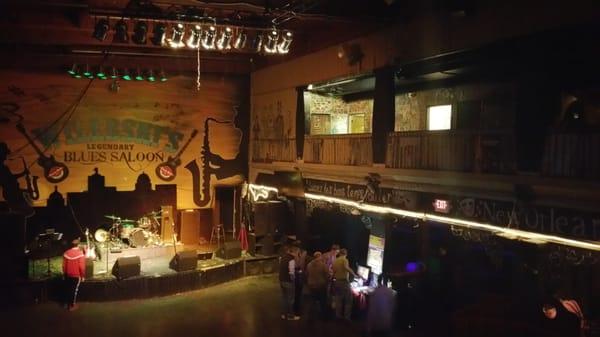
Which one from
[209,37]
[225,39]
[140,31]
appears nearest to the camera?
[140,31]

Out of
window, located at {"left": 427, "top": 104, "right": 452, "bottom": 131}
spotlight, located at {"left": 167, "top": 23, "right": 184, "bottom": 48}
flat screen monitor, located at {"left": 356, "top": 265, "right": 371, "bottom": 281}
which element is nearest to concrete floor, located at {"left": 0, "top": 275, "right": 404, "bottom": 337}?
flat screen monitor, located at {"left": 356, "top": 265, "right": 371, "bottom": 281}

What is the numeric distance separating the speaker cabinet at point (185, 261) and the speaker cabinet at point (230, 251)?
1483 millimetres

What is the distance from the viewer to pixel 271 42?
1367 centimetres

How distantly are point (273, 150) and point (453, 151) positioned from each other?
913 cm

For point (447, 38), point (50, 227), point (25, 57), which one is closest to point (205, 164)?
point (50, 227)

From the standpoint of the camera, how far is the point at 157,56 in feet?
64.1

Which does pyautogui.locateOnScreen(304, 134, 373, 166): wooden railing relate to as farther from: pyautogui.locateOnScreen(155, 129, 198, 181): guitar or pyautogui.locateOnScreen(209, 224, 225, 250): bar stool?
pyautogui.locateOnScreen(155, 129, 198, 181): guitar

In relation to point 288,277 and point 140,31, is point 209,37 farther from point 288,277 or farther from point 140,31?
point 288,277

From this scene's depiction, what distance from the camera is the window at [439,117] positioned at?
15281 millimetres

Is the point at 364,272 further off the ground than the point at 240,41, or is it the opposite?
the point at 240,41

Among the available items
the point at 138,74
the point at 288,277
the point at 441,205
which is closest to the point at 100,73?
the point at 138,74

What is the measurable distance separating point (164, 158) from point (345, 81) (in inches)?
325

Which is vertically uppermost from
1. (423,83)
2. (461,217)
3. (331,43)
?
(331,43)

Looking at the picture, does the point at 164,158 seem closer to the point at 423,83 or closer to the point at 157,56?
the point at 157,56
